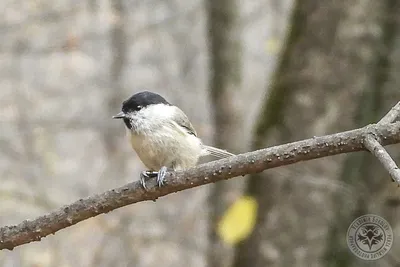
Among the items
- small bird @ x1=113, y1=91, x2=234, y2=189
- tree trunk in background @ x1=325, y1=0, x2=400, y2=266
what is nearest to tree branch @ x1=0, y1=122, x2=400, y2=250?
Answer: small bird @ x1=113, y1=91, x2=234, y2=189

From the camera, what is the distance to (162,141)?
7.25ft

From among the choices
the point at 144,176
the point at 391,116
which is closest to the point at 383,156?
the point at 391,116

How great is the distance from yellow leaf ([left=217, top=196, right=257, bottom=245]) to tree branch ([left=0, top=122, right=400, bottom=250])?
5.14 feet

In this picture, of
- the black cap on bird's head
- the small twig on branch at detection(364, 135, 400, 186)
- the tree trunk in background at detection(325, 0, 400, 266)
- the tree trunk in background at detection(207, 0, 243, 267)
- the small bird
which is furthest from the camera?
the tree trunk in background at detection(207, 0, 243, 267)

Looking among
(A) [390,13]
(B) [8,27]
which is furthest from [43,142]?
(A) [390,13]

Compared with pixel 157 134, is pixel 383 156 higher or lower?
lower

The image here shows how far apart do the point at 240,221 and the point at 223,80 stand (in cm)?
142

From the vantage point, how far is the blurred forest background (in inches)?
114

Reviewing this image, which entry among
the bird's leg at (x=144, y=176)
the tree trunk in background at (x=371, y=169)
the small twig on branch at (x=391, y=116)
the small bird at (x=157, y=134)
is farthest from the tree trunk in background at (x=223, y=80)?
the small twig on branch at (x=391, y=116)

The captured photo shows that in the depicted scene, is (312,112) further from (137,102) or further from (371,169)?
(137,102)

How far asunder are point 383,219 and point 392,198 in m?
0.16

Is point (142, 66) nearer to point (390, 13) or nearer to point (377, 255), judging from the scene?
point (390, 13)

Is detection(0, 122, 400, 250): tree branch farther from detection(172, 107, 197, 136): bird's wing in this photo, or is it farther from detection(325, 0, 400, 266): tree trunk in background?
detection(325, 0, 400, 266): tree trunk in background

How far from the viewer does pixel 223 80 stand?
424 cm
